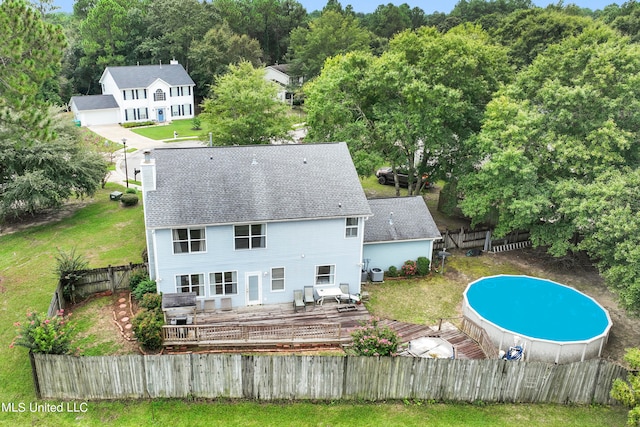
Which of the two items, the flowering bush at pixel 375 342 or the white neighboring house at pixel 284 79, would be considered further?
the white neighboring house at pixel 284 79

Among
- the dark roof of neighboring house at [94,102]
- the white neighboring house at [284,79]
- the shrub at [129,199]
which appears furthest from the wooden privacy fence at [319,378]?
the white neighboring house at [284,79]

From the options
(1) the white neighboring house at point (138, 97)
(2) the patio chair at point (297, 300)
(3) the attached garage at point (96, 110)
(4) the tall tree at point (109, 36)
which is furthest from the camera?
(4) the tall tree at point (109, 36)

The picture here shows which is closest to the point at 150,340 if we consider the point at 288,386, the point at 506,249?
the point at 288,386

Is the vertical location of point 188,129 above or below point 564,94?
below

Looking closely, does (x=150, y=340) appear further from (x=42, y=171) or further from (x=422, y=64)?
(x=422, y=64)

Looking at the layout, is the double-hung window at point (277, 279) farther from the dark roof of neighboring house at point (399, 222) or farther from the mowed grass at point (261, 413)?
the mowed grass at point (261, 413)

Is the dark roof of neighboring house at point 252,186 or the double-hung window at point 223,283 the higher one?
the dark roof of neighboring house at point 252,186

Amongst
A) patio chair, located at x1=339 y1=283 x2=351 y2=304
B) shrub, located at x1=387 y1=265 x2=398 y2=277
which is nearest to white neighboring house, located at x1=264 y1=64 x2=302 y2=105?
shrub, located at x1=387 y1=265 x2=398 y2=277

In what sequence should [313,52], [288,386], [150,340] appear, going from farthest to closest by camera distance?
[313,52], [150,340], [288,386]
